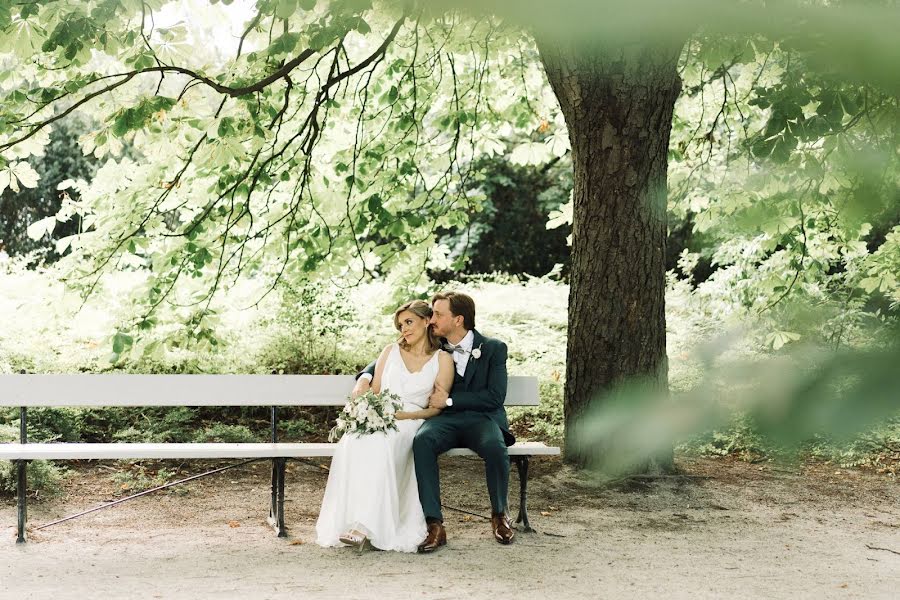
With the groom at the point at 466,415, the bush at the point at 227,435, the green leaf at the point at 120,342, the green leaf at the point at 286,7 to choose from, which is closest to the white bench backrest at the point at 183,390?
the green leaf at the point at 120,342

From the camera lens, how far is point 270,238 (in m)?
8.12

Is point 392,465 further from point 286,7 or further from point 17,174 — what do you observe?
point 17,174

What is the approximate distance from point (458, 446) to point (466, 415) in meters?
0.18

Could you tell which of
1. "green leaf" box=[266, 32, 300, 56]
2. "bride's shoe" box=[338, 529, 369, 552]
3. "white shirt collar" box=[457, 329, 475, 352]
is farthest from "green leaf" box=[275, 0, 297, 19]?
"bride's shoe" box=[338, 529, 369, 552]

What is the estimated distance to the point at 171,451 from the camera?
5320 mm

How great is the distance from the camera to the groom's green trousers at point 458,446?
5273 mm

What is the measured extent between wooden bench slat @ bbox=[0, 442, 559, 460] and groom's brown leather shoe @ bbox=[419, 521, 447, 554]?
50cm

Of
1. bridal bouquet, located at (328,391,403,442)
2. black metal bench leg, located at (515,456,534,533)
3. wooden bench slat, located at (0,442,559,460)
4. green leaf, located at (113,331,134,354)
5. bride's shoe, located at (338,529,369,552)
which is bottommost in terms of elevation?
bride's shoe, located at (338,529,369,552)

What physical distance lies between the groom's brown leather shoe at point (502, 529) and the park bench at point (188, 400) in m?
0.25

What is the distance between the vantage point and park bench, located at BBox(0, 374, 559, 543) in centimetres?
529

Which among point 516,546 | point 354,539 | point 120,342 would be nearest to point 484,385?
point 516,546

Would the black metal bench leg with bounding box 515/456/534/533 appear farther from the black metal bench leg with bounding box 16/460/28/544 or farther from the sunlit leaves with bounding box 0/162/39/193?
the sunlit leaves with bounding box 0/162/39/193

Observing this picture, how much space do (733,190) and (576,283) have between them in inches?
244

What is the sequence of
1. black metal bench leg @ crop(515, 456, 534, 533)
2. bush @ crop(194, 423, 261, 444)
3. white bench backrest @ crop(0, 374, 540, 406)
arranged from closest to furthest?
black metal bench leg @ crop(515, 456, 534, 533) → white bench backrest @ crop(0, 374, 540, 406) → bush @ crop(194, 423, 261, 444)
